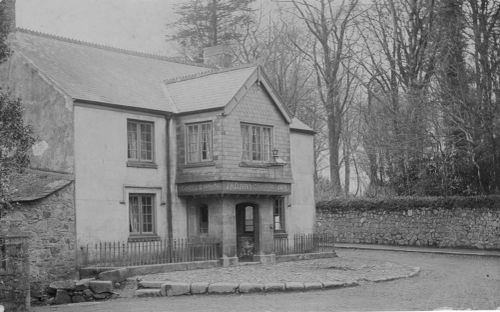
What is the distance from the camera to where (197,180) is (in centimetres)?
2789

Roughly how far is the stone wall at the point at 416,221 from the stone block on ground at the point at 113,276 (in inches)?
753

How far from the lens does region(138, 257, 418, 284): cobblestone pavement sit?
22.3m

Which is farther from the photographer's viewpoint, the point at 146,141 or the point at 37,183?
the point at 146,141

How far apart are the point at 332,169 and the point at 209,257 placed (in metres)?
21.9

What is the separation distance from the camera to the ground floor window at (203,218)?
29203 millimetres

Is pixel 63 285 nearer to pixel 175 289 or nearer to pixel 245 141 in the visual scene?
pixel 175 289

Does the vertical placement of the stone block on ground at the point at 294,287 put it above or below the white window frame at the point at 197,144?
below

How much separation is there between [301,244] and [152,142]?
26.5 feet

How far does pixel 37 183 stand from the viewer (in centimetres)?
2464

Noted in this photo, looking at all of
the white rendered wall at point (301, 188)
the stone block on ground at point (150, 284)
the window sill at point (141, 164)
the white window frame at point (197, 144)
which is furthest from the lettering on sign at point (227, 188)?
the stone block on ground at point (150, 284)

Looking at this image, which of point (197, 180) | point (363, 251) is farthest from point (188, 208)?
point (363, 251)

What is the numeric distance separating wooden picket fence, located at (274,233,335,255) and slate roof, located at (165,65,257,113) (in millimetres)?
6823

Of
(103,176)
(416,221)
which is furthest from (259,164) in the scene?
(416,221)

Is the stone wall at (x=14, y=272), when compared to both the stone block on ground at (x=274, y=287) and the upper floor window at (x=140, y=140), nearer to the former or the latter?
the stone block on ground at (x=274, y=287)
